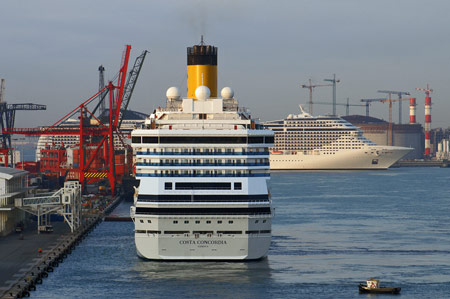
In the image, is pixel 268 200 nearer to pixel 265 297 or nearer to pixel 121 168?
pixel 265 297

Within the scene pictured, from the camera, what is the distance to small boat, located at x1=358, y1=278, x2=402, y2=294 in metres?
50.5

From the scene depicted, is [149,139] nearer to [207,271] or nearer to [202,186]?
[202,186]

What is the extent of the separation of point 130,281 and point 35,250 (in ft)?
39.8

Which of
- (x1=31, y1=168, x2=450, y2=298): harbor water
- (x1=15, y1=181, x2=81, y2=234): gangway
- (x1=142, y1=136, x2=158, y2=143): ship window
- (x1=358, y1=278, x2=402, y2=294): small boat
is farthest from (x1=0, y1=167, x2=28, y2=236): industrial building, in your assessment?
(x1=358, y1=278, x2=402, y2=294): small boat

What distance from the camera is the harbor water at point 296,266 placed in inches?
2018

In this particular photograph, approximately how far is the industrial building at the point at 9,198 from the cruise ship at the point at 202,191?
672 inches

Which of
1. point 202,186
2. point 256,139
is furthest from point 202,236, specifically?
point 256,139

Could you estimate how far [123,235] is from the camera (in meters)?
78.2

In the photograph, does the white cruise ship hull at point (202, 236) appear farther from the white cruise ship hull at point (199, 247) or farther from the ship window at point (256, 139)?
the ship window at point (256, 139)

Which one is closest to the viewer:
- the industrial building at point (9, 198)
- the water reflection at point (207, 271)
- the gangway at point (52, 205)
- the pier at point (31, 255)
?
the pier at point (31, 255)

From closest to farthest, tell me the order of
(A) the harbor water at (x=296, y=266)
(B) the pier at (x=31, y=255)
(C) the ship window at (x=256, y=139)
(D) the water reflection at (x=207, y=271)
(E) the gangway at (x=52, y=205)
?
(B) the pier at (x=31, y=255) < (A) the harbor water at (x=296, y=266) < (D) the water reflection at (x=207, y=271) < (C) the ship window at (x=256, y=139) < (E) the gangway at (x=52, y=205)

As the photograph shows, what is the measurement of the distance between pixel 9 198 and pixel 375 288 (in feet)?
111

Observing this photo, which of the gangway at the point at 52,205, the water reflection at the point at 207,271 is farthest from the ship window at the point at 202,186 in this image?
the gangway at the point at 52,205

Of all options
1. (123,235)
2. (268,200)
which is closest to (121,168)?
(123,235)
